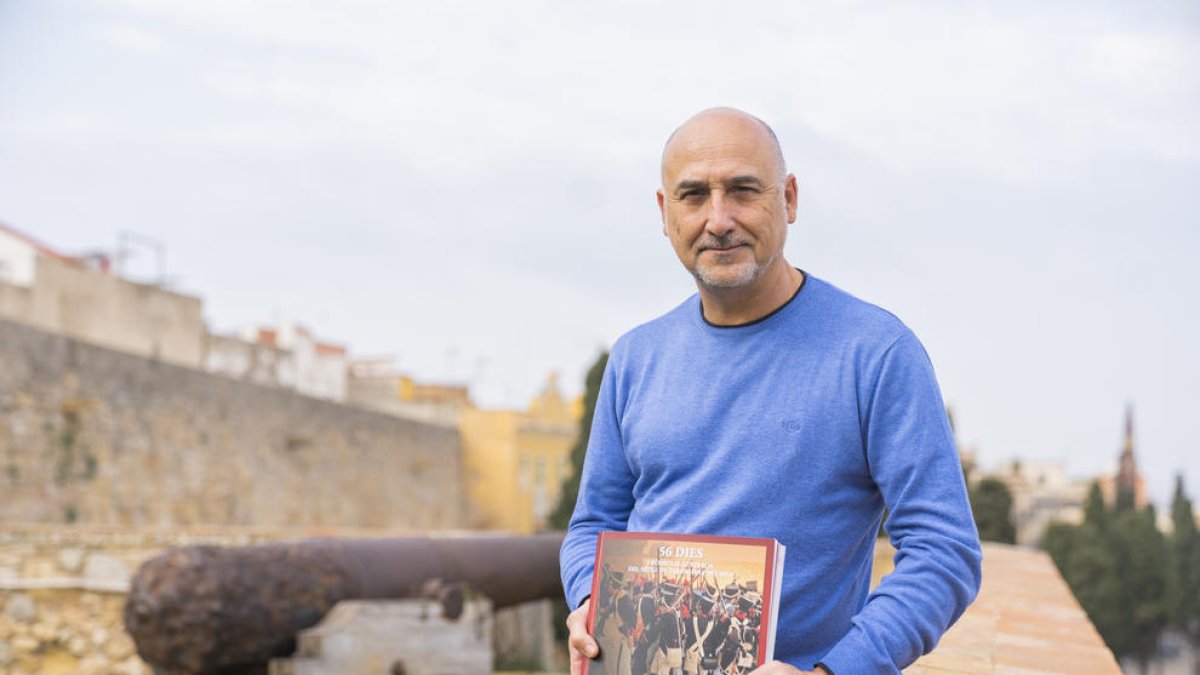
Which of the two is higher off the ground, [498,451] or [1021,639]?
[498,451]

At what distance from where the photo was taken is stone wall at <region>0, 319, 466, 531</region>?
12.5 meters

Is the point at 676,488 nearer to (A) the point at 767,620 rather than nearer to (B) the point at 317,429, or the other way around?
(A) the point at 767,620

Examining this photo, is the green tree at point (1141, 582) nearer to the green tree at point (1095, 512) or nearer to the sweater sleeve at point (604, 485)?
the green tree at point (1095, 512)

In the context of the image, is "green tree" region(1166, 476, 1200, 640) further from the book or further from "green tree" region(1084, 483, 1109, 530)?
the book

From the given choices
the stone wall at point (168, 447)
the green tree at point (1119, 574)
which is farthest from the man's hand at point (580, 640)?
the green tree at point (1119, 574)

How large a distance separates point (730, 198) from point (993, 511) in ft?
50.5

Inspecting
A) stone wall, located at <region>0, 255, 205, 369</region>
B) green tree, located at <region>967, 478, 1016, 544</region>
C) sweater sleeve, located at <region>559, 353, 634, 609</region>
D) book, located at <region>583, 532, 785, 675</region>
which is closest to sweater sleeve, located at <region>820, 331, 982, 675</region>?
book, located at <region>583, 532, 785, 675</region>

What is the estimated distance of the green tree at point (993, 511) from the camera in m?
15.5

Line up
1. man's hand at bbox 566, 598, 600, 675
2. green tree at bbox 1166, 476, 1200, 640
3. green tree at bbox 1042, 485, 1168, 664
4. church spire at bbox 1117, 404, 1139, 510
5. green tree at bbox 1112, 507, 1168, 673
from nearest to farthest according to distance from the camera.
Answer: man's hand at bbox 566, 598, 600, 675 < green tree at bbox 1042, 485, 1168, 664 < green tree at bbox 1112, 507, 1168, 673 < green tree at bbox 1166, 476, 1200, 640 < church spire at bbox 1117, 404, 1139, 510

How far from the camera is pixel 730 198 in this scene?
1.64m

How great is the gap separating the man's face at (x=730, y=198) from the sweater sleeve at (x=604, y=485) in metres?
0.31

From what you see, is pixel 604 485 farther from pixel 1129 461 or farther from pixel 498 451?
pixel 1129 461

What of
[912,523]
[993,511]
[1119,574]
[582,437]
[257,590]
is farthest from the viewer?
[1119,574]

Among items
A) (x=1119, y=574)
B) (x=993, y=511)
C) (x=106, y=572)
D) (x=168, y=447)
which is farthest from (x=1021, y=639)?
(x=1119, y=574)
